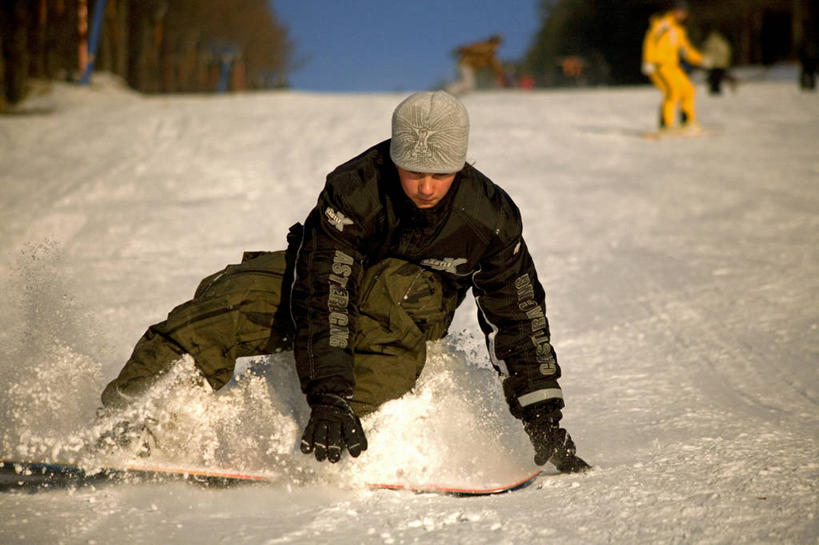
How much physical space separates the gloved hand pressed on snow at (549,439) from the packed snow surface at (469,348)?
74 mm

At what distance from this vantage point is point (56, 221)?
6.66 m

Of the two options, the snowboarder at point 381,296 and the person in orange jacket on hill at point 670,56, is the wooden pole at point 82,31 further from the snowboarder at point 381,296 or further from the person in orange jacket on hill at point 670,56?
the snowboarder at point 381,296

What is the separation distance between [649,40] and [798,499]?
9.13 meters

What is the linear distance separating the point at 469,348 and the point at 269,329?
1.64 metres

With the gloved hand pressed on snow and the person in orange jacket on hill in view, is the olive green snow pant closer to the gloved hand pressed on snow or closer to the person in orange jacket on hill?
the gloved hand pressed on snow

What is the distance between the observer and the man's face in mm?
2373

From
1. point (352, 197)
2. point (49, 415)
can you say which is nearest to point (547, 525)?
point (352, 197)

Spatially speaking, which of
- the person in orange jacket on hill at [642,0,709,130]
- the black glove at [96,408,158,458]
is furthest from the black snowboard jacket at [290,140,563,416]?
the person in orange jacket on hill at [642,0,709,130]

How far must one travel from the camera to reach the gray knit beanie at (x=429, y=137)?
233cm

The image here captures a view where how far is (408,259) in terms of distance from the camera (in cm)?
269

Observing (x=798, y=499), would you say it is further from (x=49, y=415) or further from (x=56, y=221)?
(x=56, y=221)

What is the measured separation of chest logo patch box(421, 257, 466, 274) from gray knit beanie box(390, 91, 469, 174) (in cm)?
37

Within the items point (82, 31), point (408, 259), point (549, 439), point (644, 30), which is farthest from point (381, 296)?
point (644, 30)

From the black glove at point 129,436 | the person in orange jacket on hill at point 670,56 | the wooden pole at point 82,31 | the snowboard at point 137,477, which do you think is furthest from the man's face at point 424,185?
the wooden pole at point 82,31
